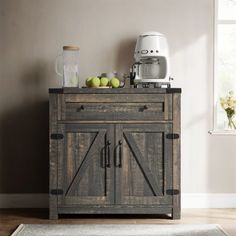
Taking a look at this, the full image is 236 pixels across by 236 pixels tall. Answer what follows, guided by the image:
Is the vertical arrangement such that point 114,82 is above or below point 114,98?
above

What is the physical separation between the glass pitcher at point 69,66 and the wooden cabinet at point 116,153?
0.28 metres

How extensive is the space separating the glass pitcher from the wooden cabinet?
0.28 meters

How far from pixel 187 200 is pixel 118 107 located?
3.70 feet

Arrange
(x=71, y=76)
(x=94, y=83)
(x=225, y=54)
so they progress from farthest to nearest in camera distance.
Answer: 1. (x=225, y=54)
2. (x=71, y=76)
3. (x=94, y=83)

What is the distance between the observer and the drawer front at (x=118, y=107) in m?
4.39

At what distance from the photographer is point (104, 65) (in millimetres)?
4953

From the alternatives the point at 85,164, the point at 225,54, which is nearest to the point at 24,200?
the point at 85,164

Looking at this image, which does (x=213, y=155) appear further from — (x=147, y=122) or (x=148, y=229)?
(x=148, y=229)

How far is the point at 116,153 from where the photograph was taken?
4418 millimetres

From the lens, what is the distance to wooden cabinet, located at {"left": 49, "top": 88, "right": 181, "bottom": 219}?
4.40m

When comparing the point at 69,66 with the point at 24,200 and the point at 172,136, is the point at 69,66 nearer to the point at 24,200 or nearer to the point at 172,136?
the point at 172,136

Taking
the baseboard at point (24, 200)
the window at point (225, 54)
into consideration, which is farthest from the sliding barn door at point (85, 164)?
the window at point (225, 54)

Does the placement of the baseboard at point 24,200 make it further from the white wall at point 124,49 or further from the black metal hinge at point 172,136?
the black metal hinge at point 172,136

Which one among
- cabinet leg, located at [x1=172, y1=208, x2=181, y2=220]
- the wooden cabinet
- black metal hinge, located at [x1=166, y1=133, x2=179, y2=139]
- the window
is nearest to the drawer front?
the wooden cabinet
